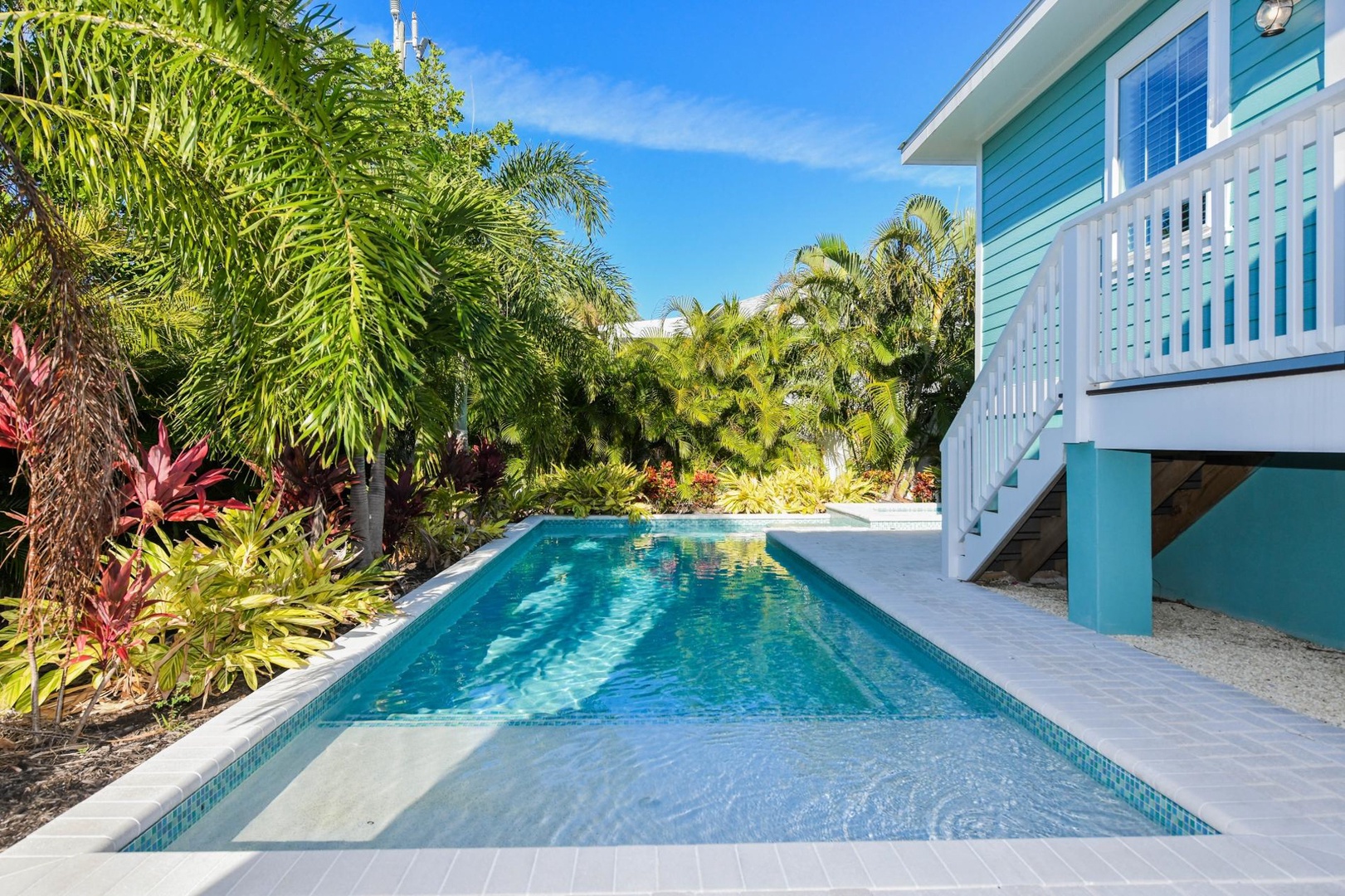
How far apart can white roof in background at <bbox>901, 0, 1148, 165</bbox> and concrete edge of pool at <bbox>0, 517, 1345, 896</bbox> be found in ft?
17.9

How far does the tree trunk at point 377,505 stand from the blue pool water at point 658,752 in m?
1.10

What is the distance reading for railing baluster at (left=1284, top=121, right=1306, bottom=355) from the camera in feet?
Answer: 10.5

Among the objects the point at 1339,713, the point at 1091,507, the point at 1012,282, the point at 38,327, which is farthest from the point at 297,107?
the point at 1012,282

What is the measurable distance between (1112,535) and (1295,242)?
208cm

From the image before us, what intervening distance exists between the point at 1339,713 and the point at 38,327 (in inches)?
232

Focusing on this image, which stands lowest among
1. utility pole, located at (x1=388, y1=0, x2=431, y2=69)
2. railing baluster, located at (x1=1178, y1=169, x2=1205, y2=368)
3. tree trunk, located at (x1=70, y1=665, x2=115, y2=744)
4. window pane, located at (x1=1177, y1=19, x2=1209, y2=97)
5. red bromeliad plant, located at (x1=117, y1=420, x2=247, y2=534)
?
tree trunk, located at (x1=70, y1=665, x2=115, y2=744)

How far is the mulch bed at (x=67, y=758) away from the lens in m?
2.81

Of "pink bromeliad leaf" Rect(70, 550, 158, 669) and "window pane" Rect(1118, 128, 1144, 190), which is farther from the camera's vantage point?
"window pane" Rect(1118, 128, 1144, 190)

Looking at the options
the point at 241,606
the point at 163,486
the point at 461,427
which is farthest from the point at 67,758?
the point at 461,427

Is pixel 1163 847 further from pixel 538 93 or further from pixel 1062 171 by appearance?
pixel 538 93

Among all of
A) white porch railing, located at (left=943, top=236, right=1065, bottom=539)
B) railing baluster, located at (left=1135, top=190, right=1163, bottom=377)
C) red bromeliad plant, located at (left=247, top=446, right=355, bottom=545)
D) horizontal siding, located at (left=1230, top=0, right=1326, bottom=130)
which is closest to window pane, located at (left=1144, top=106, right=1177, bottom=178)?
horizontal siding, located at (left=1230, top=0, right=1326, bottom=130)

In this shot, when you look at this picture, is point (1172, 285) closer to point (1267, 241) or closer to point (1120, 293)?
point (1120, 293)

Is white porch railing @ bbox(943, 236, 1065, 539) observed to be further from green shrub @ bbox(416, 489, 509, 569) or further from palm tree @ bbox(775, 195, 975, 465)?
palm tree @ bbox(775, 195, 975, 465)

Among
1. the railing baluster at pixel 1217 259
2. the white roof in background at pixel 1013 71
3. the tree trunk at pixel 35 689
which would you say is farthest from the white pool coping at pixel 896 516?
the tree trunk at pixel 35 689
